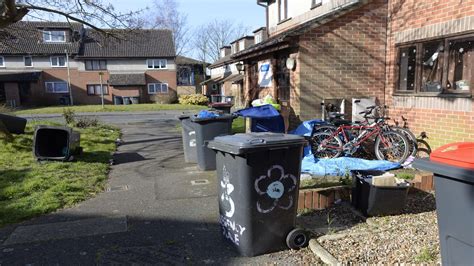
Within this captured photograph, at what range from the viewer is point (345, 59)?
9.16 meters

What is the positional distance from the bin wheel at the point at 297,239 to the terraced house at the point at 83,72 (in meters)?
39.3

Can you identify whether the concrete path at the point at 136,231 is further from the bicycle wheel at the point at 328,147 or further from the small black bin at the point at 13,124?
the small black bin at the point at 13,124

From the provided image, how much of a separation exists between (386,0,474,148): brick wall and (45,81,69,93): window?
41.5 meters

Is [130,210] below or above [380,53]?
below

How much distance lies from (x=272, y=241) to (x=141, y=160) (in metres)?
6.21

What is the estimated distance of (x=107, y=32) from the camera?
13742 millimetres

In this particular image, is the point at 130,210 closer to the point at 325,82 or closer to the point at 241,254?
the point at 241,254

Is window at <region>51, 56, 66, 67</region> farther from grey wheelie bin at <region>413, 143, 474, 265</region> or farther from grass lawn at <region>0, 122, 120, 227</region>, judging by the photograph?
grey wheelie bin at <region>413, 143, 474, 265</region>

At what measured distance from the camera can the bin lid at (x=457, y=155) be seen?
2463 millimetres

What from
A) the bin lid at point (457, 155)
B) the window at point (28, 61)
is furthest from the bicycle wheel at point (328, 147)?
the window at point (28, 61)

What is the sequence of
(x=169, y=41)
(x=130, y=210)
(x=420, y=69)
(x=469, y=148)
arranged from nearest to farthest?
(x=469, y=148) < (x=130, y=210) < (x=420, y=69) < (x=169, y=41)

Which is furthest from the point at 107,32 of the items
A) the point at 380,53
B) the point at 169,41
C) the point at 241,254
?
the point at 169,41

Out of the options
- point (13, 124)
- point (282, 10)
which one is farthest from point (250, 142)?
point (282, 10)

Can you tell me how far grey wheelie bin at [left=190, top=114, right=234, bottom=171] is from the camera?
25.6 ft
